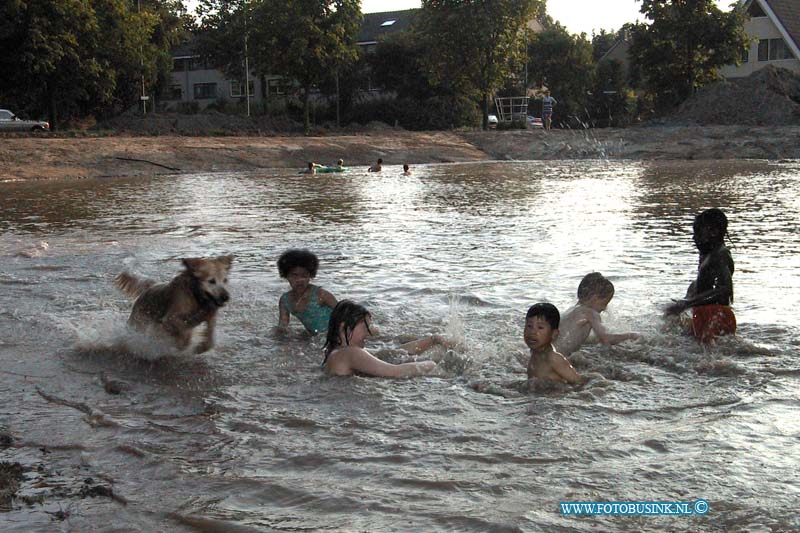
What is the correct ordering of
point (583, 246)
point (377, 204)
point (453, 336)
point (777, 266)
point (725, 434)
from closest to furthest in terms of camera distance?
point (725, 434), point (453, 336), point (777, 266), point (583, 246), point (377, 204)

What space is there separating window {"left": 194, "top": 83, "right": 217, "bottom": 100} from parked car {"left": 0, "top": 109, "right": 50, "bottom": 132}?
34187 millimetres

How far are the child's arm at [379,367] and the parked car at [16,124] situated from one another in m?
44.2

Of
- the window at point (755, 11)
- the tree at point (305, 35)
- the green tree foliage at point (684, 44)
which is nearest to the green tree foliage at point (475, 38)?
the tree at point (305, 35)

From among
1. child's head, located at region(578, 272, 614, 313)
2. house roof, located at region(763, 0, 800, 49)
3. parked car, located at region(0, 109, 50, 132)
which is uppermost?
house roof, located at region(763, 0, 800, 49)

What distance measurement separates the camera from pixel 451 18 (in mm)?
48750

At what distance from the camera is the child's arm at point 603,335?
281 inches

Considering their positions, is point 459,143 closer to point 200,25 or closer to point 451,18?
point 451,18

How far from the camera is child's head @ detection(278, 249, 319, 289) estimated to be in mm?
7887

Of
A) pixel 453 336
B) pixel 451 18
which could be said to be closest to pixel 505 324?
pixel 453 336

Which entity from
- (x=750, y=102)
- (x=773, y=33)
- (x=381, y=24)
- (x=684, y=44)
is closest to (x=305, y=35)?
(x=684, y=44)

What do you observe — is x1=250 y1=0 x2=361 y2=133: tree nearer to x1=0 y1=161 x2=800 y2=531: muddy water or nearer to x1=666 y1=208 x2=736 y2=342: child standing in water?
x1=0 y1=161 x2=800 y2=531: muddy water

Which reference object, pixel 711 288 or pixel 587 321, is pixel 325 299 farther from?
pixel 711 288

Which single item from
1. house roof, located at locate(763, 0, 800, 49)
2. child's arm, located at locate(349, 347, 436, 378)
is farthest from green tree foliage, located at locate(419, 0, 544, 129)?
child's arm, located at locate(349, 347, 436, 378)

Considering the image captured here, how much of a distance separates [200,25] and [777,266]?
2500 inches
